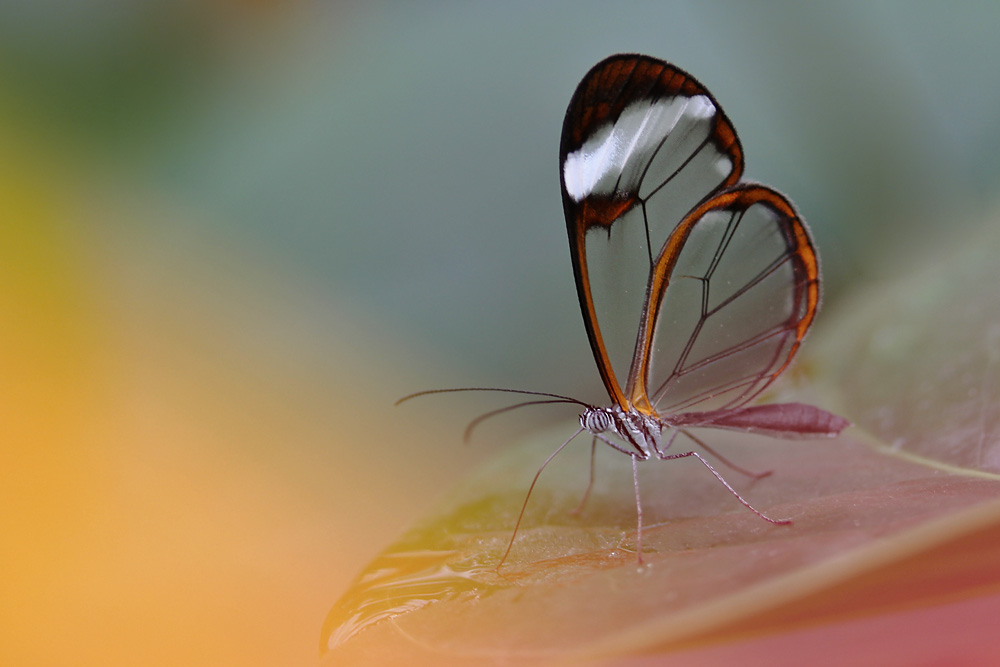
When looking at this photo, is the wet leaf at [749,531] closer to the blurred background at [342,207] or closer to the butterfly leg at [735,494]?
the butterfly leg at [735,494]

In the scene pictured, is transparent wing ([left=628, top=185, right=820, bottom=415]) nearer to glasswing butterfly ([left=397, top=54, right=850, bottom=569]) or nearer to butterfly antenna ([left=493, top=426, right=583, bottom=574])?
glasswing butterfly ([left=397, top=54, right=850, bottom=569])

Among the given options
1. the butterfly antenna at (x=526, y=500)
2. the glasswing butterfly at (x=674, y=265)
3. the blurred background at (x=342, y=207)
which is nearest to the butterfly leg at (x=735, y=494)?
the glasswing butterfly at (x=674, y=265)

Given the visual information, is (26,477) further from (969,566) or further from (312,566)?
(969,566)

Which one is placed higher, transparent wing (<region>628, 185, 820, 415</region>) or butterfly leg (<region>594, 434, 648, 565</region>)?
transparent wing (<region>628, 185, 820, 415</region>)

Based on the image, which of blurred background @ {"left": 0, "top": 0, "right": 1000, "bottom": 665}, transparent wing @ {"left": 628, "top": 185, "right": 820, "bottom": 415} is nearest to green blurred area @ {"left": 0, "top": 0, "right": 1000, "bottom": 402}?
blurred background @ {"left": 0, "top": 0, "right": 1000, "bottom": 665}

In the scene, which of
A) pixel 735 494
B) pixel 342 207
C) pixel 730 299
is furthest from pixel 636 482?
pixel 342 207

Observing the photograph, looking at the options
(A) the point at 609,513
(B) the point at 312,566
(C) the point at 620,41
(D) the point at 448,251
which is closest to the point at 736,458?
(A) the point at 609,513

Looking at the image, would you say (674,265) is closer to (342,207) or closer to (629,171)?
(629,171)
